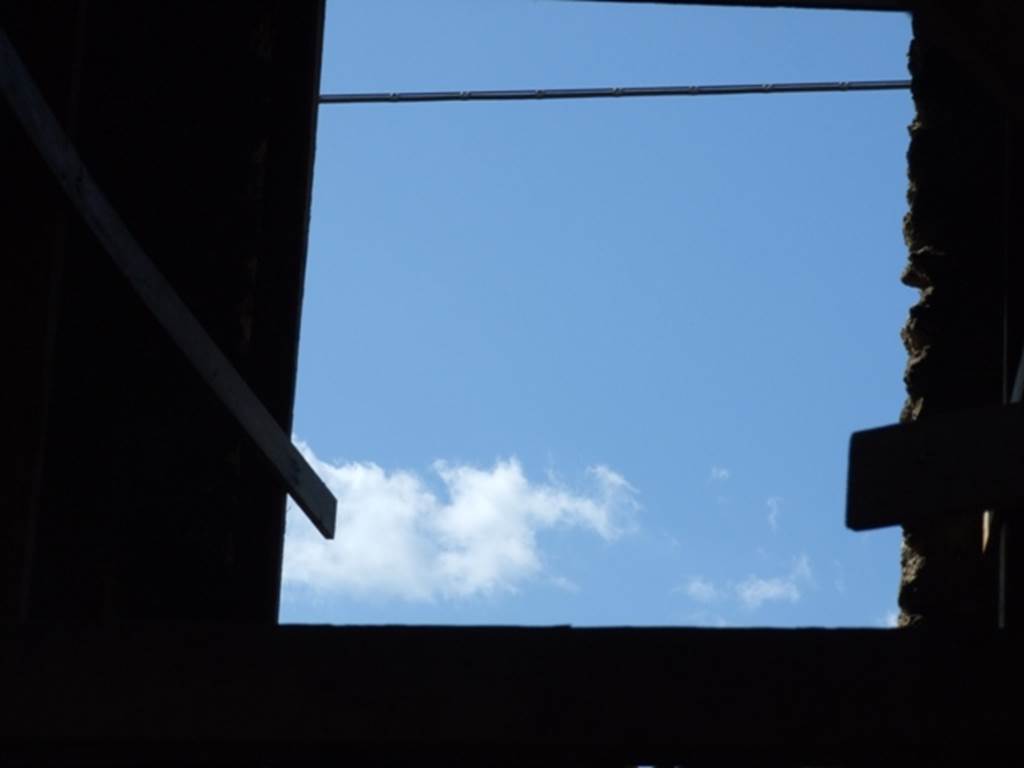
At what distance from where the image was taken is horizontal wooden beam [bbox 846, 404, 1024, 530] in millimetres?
2285

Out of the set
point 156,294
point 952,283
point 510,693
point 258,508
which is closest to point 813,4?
point 952,283

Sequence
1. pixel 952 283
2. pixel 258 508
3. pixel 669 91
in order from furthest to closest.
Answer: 1. pixel 669 91
2. pixel 258 508
3. pixel 952 283

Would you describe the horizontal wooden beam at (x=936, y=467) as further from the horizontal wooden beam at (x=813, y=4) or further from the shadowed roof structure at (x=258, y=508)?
the horizontal wooden beam at (x=813, y=4)

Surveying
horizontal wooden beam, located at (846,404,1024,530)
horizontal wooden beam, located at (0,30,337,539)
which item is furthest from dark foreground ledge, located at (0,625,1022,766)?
horizontal wooden beam, located at (0,30,337,539)

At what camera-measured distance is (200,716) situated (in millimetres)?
2314

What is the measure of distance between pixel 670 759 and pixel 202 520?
7.82 feet

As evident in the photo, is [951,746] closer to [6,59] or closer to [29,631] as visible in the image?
[29,631]

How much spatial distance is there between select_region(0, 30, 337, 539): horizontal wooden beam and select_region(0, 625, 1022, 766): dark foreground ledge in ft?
3.20

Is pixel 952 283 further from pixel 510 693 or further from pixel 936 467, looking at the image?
pixel 510 693

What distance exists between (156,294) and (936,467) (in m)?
1.85

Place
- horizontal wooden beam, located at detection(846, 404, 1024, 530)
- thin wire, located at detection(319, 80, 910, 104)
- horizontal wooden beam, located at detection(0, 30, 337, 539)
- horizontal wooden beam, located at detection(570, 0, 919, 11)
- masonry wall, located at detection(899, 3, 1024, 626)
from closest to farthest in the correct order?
horizontal wooden beam, located at detection(846, 404, 1024, 530), horizontal wooden beam, located at detection(0, 30, 337, 539), horizontal wooden beam, located at detection(570, 0, 919, 11), masonry wall, located at detection(899, 3, 1024, 626), thin wire, located at detection(319, 80, 910, 104)

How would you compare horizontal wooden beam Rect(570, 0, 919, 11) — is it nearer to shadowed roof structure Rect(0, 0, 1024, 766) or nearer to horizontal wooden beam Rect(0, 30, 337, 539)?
shadowed roof structure Rect(0, 0, 1024, 766)

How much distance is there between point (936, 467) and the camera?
91.0 inches

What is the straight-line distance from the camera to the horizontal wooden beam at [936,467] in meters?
2.29
